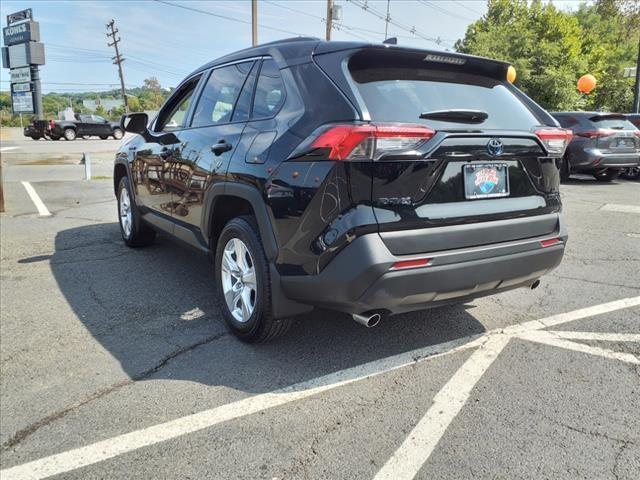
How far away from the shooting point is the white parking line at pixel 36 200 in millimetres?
8281

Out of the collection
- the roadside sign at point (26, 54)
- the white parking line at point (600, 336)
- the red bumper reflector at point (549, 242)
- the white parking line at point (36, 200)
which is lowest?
the white parking line at point (600, 336)

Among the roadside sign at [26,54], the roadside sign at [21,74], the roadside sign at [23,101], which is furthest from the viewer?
the roadside sign at [23,101]

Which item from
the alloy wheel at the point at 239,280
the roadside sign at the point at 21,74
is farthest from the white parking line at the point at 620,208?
the roadside sign at the point at 21,74

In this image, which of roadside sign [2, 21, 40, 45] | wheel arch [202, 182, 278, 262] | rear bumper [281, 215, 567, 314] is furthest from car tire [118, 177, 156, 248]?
roadside sign [2, 21, 40, 45]

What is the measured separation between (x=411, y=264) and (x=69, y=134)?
111 ft

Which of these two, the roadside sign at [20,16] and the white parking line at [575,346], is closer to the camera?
the white parking line at [575,346]

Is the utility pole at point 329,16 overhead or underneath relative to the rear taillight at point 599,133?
overhead

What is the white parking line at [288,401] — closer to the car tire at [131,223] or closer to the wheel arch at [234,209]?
the wheel arch at [234,209]

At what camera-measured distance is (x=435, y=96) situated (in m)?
2.91

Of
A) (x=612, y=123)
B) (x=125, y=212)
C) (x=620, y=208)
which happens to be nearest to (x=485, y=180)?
(x=125, y=212)

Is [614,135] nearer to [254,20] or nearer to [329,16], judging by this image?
[254,20]

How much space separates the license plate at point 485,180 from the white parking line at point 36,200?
7277mm

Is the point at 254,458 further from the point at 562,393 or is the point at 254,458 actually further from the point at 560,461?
the point at 562,393

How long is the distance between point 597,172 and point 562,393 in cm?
1111
